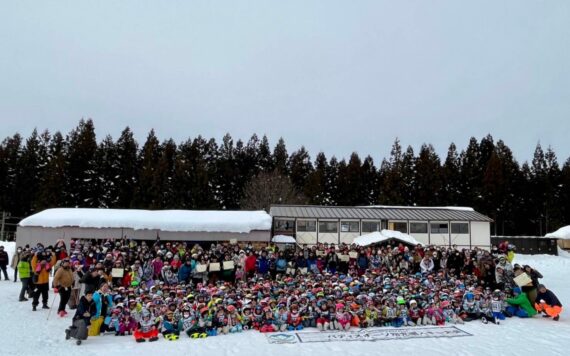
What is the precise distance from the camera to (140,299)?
38.8 feet

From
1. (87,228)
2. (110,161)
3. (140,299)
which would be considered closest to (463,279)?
(140,299)

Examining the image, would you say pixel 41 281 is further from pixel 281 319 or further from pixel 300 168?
pixel 300 168

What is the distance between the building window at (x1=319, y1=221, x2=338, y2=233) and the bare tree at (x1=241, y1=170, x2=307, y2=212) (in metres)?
16.4

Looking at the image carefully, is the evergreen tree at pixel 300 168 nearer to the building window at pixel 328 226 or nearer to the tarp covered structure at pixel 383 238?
the building window at pixel 328 226

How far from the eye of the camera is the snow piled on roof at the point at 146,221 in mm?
25734

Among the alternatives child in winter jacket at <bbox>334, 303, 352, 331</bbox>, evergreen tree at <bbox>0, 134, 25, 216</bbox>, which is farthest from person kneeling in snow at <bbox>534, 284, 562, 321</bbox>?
evergreen tree at <bbox>0, 134, 25, 216</bbox>

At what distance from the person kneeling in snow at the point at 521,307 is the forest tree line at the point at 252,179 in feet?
122

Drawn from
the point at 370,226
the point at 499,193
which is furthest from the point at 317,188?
the point at 499,193

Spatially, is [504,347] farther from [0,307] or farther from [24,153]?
[24,153]

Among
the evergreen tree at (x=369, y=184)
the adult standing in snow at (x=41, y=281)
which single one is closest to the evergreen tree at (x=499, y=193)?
the evergreen tree at (x=369, y=184)

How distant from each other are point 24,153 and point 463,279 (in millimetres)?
50235

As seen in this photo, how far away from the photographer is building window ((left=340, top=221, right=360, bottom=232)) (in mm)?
33844

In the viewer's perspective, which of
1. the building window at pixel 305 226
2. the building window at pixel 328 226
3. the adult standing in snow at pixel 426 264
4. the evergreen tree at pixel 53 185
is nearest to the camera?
the adult standing in snow at pixel 426 264

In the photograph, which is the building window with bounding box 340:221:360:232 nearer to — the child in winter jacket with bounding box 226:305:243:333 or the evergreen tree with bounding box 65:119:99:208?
the child in winter jacket with bounding box 226:305:243:333
